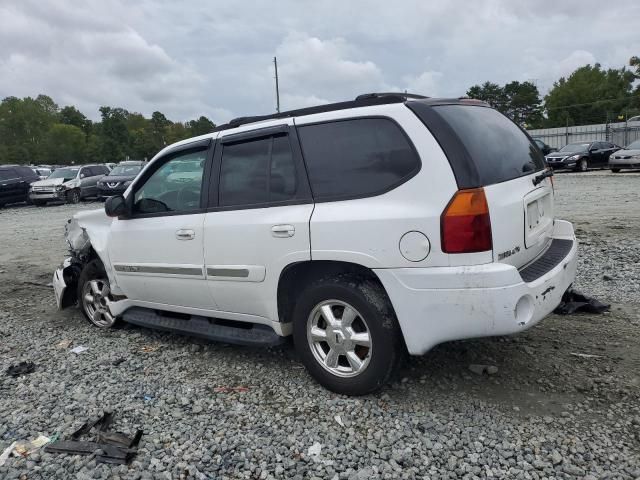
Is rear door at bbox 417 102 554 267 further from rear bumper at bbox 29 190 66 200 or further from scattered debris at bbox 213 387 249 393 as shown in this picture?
rear bumper at bbox 29 190 66 200

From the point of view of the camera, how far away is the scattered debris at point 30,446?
3023mm

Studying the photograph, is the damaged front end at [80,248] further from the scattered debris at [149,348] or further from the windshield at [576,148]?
the windshield at [576,148]

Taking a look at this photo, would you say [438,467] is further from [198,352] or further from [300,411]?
[198,352]

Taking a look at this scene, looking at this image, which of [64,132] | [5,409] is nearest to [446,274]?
[5,409]

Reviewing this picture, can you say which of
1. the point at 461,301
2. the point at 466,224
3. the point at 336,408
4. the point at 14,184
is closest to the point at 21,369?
the point at 336,408

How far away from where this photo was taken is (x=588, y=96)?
249 ft

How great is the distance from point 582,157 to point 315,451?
81.3 ft

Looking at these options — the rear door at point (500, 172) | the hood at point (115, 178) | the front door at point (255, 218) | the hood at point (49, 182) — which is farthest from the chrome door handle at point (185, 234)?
the hood at point (49, 182)

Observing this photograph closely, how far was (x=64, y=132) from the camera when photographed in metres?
89.6

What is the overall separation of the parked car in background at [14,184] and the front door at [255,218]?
2108cm

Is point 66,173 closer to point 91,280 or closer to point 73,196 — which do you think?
point 73,196

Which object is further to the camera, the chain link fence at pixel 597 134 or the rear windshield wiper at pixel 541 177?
the chain link fence at pixel 597 134

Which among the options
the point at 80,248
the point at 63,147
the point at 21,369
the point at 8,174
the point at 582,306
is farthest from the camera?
the point at 63,147

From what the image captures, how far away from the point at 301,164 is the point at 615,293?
370 centimetres
